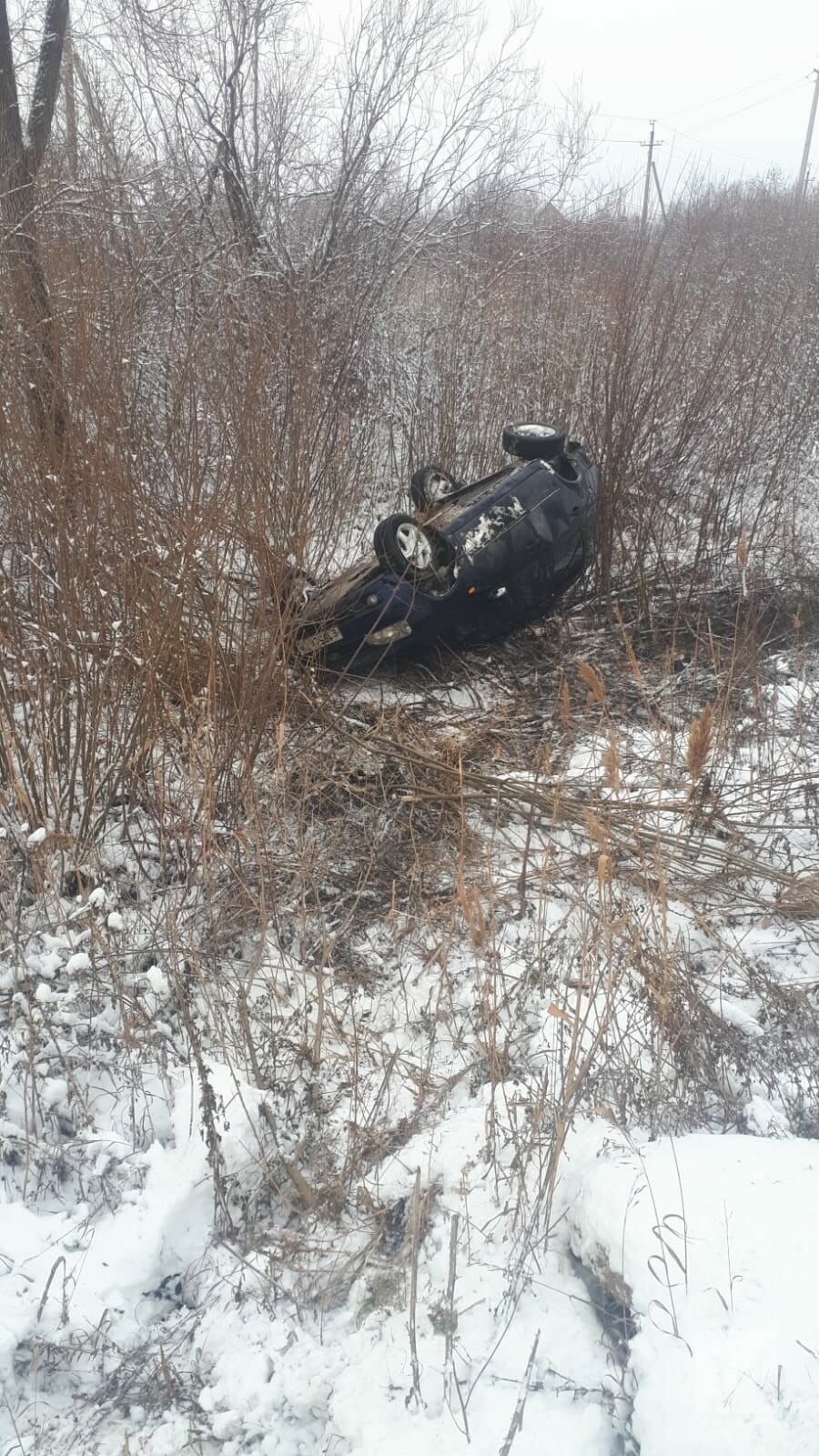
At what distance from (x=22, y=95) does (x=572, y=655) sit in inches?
293

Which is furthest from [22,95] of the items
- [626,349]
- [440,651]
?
[440,651]

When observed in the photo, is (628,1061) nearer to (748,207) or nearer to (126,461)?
(126,461)

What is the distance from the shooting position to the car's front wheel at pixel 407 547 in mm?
4219

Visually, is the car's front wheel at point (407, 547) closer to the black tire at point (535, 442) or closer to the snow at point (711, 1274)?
the black tire at point (535, 442)

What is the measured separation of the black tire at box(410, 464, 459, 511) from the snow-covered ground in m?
2.20

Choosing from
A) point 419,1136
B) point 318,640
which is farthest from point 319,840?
point 419,1136

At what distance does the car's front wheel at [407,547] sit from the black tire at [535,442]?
1.01 m

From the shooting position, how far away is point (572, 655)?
508 cm

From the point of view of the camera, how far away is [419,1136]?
2.22 m

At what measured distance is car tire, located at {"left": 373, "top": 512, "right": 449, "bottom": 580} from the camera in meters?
4.22

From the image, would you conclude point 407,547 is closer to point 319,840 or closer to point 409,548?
point 409,548

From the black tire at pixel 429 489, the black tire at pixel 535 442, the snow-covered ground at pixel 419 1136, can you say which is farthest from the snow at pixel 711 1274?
the black tire at pixel 535 442

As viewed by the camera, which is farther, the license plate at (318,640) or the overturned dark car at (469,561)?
the overturned dark car at (469,561)

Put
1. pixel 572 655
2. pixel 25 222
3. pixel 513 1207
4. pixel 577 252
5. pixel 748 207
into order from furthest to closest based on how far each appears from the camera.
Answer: pixel 748 207 < pixel 577 252 < pixel 572 655 < pixel 25 222 < pixel 513 1207
